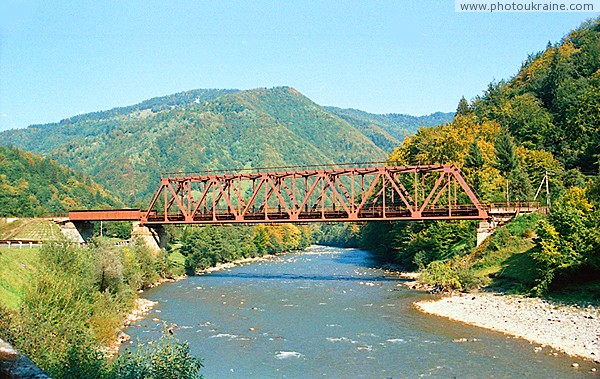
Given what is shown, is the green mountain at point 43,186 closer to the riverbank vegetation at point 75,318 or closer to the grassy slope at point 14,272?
the grassy slope at point 14,272

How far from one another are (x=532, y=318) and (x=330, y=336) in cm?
1133

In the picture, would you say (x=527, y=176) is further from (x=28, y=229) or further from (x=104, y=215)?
(x=28, y=229)

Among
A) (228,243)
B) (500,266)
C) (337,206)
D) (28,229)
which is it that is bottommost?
(228,243)

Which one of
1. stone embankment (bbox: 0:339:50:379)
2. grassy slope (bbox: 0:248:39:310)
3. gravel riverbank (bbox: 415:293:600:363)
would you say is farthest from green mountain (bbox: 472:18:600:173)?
stone embankment (bbox: 0:339:50:379)

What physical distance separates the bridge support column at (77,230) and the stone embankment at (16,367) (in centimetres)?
6018

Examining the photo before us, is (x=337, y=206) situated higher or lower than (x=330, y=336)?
higher

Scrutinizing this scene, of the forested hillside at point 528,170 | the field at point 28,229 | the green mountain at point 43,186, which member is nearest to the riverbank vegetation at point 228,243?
the field at point 28,229

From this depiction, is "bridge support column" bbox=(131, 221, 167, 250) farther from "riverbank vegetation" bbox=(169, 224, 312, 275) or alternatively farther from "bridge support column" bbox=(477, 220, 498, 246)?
"bridge support column" bbox=(477, 220, 498, 246)

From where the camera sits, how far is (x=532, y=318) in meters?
32.6

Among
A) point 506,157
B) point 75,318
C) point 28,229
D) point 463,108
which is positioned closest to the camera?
point 75,318

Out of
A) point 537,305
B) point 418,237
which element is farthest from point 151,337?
point 418,237

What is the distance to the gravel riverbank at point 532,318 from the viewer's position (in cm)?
2714

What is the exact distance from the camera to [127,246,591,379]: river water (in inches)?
968

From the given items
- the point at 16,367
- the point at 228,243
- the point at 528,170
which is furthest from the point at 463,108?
the point at 16,367
